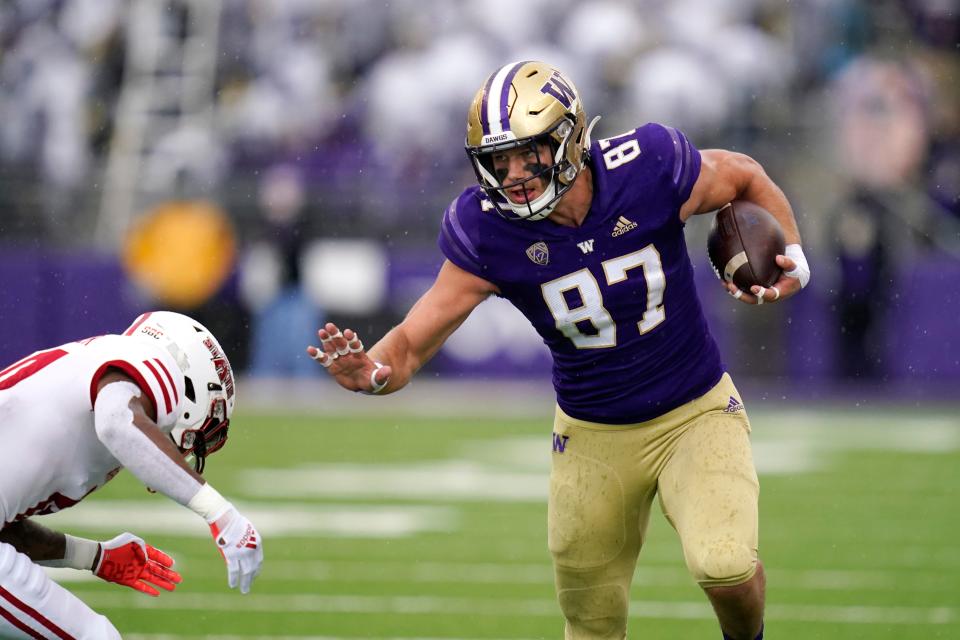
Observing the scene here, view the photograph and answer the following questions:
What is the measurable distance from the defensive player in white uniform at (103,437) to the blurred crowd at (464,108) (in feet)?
30.3

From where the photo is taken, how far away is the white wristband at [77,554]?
13.5 ft

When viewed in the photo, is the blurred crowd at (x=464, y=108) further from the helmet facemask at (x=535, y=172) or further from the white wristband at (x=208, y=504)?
the white wristband at (x=208, y=504)

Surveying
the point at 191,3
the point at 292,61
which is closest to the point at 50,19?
the point at 191,3

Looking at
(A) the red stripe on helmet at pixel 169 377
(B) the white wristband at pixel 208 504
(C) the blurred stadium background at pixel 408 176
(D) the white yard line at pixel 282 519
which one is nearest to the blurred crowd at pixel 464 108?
(C) the blurred stadium background at pixel 408 176

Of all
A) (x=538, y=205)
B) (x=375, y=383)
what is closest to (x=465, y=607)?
(x=375, y=383)

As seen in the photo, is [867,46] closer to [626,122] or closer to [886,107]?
[886,107]

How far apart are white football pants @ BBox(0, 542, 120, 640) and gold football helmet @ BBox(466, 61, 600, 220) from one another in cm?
153

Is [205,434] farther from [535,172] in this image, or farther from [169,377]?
[535,172]

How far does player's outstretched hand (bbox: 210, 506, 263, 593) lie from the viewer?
355 centimetres

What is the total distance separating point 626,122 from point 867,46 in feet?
7.51

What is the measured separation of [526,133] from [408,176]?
929cm

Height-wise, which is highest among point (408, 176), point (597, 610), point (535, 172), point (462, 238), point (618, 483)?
point (535, 172)

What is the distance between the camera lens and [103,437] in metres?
3.56

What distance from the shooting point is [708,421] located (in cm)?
438
